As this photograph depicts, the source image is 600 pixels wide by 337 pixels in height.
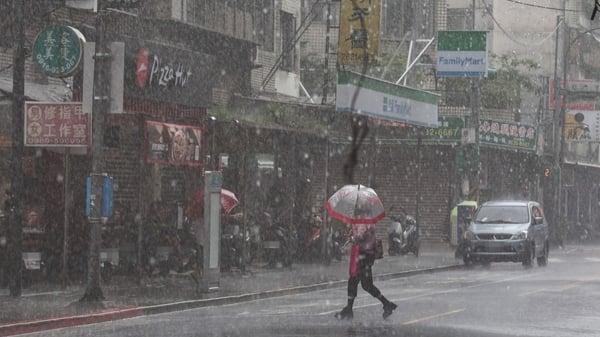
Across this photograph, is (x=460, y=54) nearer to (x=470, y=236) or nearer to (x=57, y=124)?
(x=470, y=236)

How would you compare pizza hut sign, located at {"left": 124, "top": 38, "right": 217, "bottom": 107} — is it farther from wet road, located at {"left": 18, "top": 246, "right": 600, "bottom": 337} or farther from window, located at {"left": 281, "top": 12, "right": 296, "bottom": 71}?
window, located at {"left": 281, "top": 12, "right": 296, "bottom": 71}

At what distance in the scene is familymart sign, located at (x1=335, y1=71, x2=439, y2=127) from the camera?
3191 cm

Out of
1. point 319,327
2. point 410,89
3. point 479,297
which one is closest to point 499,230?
point 410,89

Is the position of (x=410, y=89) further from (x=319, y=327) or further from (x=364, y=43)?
(x=319, y=327)

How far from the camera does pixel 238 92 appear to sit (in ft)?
115

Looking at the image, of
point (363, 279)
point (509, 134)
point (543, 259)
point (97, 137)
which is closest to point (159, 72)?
point (97, 137)

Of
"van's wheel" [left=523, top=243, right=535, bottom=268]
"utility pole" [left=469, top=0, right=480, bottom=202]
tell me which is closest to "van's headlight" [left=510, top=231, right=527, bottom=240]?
"van's wheel" [left=523, top=243, right=535, bottom=268]

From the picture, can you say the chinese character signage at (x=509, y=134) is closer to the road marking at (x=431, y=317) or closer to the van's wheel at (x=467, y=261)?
the van's wheel at (x=467, y=261)

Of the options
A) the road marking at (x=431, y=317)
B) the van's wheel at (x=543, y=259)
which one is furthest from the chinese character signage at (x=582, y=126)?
the road marking at (x=431, y=317)

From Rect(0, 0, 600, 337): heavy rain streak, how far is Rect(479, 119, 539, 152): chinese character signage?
270mm

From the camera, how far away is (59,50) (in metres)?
21.7

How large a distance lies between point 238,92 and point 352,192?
1611 centimetres

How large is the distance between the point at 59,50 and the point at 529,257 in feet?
55.2

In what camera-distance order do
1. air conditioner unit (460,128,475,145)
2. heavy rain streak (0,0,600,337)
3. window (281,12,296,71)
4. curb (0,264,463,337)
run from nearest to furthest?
curb (0,264,463,337) < heavy rain streak (0,0,600,337) < air conditioner unit (460,128,475,145) < window (281,12,296,71)
